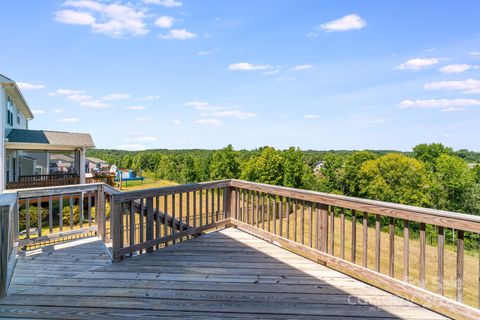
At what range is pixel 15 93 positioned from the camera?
41.5 ft

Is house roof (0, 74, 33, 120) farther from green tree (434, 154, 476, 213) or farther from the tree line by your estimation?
green tree (434, 154, 476, 213)

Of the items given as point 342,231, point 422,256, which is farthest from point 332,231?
point 422,256

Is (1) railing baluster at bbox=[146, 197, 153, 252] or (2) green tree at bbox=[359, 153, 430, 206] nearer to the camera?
(1) railing baluster at bbox=[146, 197, 153, 252]

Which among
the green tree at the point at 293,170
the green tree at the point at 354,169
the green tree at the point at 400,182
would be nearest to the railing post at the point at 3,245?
the green tree at the point at 293,170

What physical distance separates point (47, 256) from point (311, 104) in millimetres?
28656

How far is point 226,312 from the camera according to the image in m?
2.16

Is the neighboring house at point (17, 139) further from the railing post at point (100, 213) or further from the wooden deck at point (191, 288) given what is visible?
the wooden deck at point (191, 288)

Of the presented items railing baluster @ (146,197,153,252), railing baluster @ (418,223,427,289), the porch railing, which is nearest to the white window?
the porch railing

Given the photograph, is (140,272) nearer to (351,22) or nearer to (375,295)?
(375,295)

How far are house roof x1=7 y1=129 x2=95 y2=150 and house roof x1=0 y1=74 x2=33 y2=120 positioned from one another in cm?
163

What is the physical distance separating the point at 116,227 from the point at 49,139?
12970 millimetres

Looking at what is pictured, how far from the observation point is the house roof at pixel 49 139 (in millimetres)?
12539

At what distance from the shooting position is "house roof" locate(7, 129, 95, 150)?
1254 cm

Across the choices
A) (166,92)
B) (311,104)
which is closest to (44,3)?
(166,92)
